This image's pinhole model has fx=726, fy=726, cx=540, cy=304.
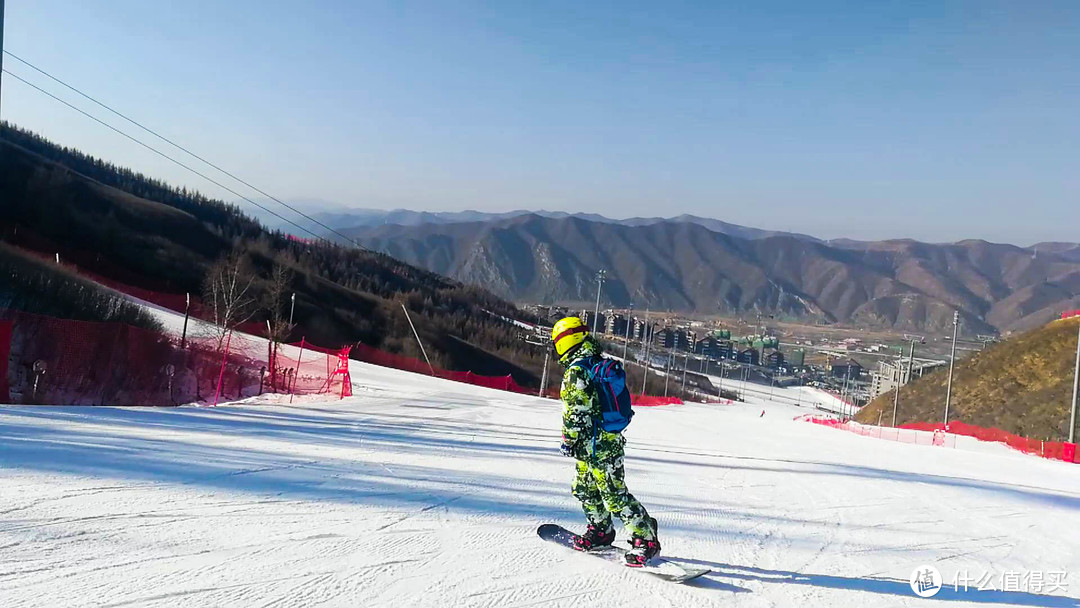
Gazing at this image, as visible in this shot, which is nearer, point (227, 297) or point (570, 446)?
point (570, 446)

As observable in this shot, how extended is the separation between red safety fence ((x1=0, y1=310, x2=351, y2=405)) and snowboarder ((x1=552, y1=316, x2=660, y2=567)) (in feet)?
39.4

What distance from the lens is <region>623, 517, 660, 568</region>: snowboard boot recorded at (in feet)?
17.1

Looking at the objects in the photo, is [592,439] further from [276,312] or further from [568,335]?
[276,312]

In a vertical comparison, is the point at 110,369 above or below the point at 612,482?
below

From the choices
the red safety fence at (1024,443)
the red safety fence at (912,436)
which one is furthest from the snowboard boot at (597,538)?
the red safety fence at (912,436)

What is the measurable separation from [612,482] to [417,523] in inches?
74.9

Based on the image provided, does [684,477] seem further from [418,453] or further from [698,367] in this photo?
[698,367]

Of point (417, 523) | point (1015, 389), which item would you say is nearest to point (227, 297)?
point (417, 523)

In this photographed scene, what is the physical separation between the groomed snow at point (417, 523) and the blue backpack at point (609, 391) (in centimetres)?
110

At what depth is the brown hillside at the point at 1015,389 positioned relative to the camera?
41.9 m

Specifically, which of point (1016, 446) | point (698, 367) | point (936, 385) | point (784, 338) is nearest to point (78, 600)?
point (1016, 446)

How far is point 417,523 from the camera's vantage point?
611cm

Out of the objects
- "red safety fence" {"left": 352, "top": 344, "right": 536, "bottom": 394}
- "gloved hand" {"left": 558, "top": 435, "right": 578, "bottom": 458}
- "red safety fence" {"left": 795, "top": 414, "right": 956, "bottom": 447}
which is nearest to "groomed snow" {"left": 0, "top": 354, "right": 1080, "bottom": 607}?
"gloved hand" {"left": 558, "top": 435, "right": 578, "bottom": 458}

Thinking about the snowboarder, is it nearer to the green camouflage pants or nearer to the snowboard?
the green camouflage pants
